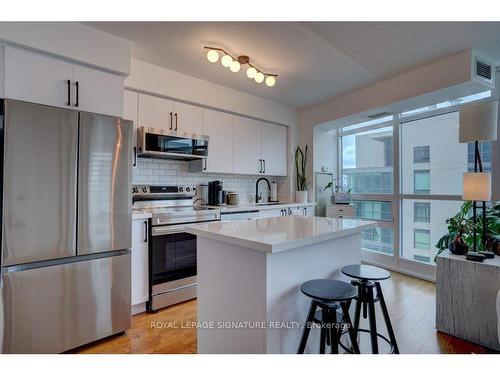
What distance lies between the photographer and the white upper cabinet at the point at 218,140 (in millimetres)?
3375

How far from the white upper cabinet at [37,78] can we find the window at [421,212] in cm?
406

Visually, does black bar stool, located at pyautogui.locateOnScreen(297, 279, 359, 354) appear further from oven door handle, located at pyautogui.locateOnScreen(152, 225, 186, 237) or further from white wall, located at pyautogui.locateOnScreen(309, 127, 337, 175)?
white wall, located at pyautogui.locateOnScreen(309, 127, 337, 175)

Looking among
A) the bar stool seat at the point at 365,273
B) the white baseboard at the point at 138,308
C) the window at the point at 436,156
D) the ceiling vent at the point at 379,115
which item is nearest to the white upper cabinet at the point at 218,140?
the white baseboard at the point at 138,308

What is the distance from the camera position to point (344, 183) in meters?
4.60

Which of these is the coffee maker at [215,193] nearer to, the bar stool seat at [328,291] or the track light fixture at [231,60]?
the track light fixture at [231,60]

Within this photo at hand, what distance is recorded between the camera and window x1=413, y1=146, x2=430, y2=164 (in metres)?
3.55

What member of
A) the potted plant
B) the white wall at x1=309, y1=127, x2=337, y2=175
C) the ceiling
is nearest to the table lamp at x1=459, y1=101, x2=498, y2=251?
the ceiling

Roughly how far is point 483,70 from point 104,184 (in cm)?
357

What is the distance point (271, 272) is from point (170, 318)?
1557 millimetres

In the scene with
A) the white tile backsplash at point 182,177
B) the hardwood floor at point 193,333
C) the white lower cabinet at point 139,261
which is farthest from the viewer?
the white tile backsplash at point 182,177

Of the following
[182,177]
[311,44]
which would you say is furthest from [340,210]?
[311,44]
